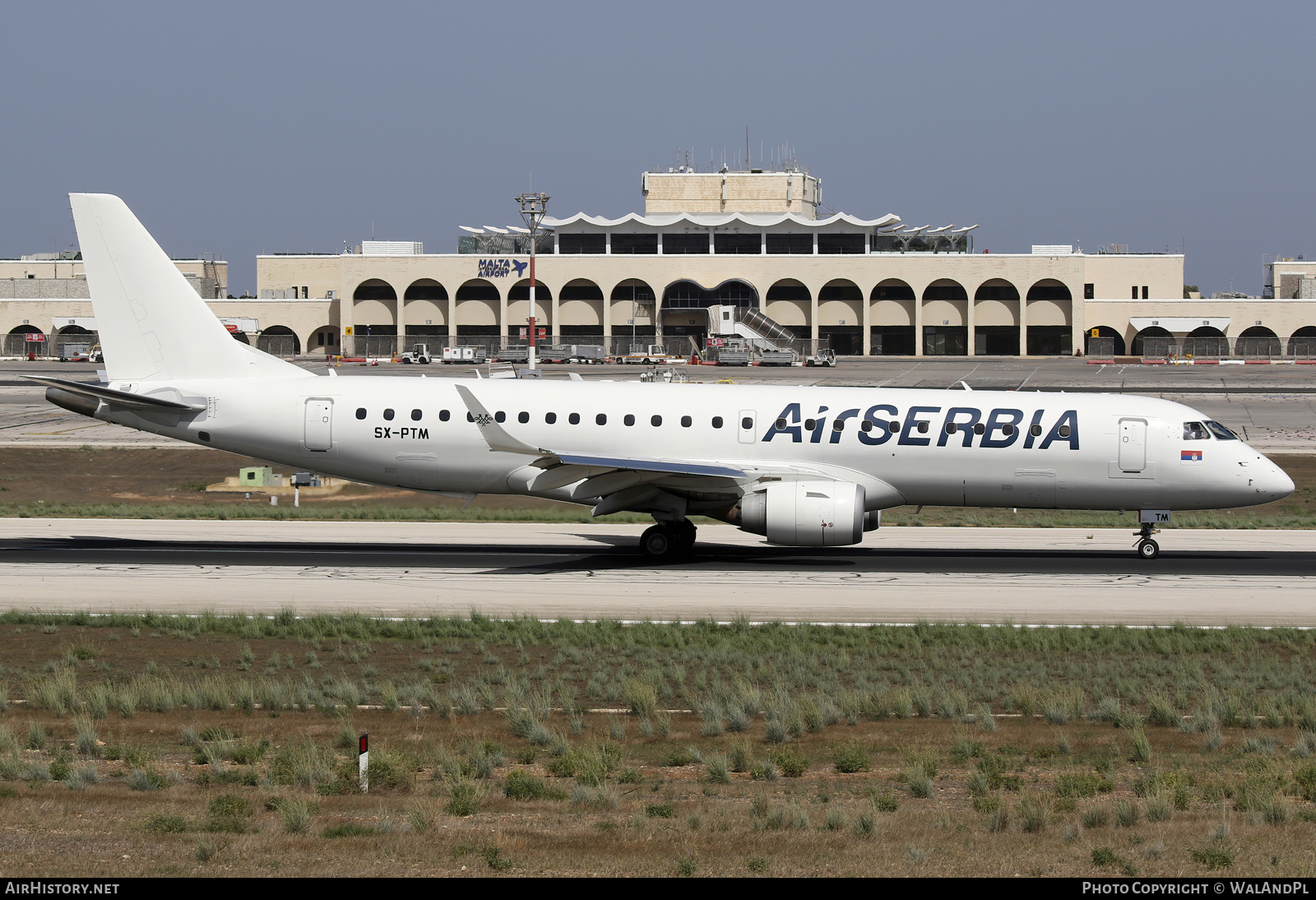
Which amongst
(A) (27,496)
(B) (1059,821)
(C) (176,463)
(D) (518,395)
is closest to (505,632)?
(D) (518,395)

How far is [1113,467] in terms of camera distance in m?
28.5

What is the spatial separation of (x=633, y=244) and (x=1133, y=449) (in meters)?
115

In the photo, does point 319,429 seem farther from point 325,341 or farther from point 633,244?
point 325,341

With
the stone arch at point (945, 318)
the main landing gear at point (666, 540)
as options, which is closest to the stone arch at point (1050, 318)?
the stone arch at point (945, 318)

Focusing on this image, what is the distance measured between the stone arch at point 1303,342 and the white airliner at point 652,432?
4084 inches

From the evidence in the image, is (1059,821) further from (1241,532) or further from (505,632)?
(1241,532)

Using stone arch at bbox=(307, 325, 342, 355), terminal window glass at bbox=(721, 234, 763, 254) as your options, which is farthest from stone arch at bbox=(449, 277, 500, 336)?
terminal window glass at bbox=(721, 234, 763, 254)

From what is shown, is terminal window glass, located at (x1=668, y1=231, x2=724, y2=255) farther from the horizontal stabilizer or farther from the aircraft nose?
the aircraft nose

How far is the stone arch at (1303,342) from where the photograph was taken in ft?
406

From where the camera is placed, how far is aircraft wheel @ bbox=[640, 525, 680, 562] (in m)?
29.3

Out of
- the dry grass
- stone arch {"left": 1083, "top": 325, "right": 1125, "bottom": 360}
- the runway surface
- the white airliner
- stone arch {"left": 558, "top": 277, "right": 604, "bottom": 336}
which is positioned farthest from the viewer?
stone arch {"left": 558, "top": 277, "right": 604, "bottom": 336}

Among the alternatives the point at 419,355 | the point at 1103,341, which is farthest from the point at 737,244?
the point at 1103,341

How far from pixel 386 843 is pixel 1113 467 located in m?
22.0

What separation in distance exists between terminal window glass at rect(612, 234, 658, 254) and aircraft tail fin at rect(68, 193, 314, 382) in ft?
367
